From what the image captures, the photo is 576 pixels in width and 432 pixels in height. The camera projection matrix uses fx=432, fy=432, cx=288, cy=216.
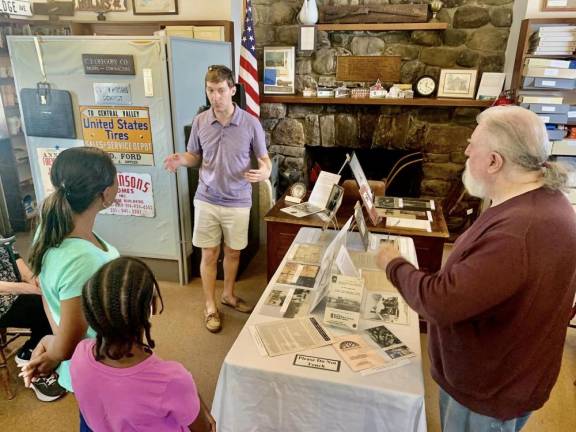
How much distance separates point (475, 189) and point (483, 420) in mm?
642

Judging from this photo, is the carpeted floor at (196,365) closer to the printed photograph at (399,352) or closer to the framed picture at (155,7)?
the printed photograph at (399,352)

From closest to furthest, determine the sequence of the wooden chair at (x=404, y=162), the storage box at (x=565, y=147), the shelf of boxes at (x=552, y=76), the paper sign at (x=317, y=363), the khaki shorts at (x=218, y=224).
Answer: the paper sign at (x=317, y=363) < the khaki shorts at (x=218, y=224) < the shelf of boxes at (x=552, y=76) < the storage box at (x=565, y=147) < the wooden chair at (x=404, y=162)

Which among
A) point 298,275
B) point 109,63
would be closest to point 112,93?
point 109,63

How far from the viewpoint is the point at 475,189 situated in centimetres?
121

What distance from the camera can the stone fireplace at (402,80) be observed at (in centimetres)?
347

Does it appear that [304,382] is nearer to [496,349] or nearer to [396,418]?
[396,418]

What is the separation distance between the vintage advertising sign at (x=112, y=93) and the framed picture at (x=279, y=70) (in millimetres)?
1434

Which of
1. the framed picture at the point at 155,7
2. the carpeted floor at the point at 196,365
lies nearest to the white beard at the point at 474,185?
the carpeted floor at the point at 196,365

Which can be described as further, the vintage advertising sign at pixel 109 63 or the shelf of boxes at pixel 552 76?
the shelf of boxes at pixel 552 76

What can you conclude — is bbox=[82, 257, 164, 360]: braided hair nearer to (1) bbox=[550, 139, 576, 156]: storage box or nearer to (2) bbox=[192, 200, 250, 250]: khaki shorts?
(2) bbox=[192, 200, 250, 250]: khaki shorts

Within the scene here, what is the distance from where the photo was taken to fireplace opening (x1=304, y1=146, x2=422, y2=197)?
411cm

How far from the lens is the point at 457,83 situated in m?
3.55

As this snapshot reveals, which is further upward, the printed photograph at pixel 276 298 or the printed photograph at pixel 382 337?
the printed photograph at pixel 276 298

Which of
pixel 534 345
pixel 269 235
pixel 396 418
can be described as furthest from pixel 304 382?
pixel 269 235
